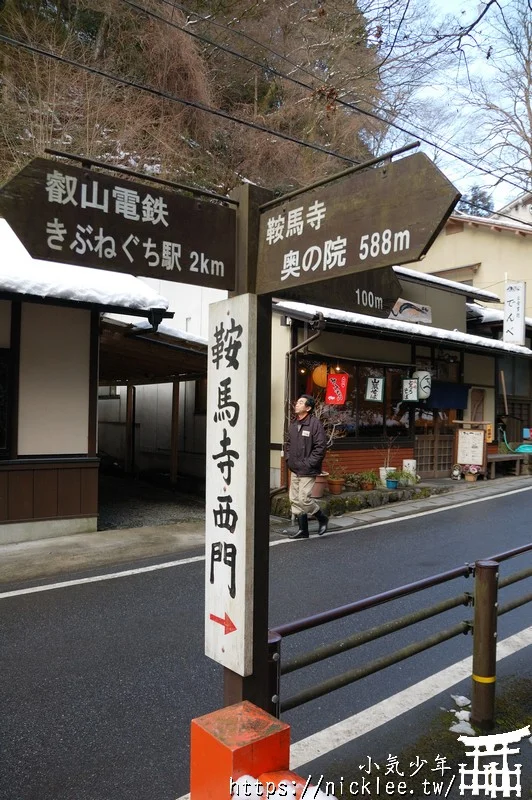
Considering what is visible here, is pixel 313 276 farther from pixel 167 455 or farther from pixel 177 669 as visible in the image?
pixel 167 455

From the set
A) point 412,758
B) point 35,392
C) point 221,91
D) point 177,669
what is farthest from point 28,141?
point 412,758

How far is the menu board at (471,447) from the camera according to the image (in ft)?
51.1

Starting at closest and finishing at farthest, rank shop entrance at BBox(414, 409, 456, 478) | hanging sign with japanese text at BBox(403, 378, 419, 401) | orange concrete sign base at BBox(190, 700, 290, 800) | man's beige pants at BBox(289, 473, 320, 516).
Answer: orange concrete sign base at BBox(190, 700, 290, 800)
man's beige pants at BBox(289, 473, 320, 516)
hanging sign with japanese text at BBox(403, 378, 419, 401)
shop entrance at BBox(414, 409, 456, 478)

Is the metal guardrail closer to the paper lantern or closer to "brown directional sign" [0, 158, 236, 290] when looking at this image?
"brown directional sign" [0, 158, 236, 290]

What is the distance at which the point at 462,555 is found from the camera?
799 cm

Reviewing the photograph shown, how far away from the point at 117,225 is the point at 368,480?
11.0 m

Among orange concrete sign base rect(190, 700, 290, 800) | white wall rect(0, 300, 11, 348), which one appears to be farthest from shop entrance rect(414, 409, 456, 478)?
orange concrete sign base rect(190, 700, 290, 800)

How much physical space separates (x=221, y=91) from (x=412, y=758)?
23.4 metres

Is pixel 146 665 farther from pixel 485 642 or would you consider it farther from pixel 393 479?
pixel 393 479

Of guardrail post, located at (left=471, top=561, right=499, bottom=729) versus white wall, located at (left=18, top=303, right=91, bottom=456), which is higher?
white wall, located at (left=18, top=303, right=91, bottom=456)

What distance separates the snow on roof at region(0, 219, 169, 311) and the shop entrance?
9.22 meters

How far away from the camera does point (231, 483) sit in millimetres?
2609

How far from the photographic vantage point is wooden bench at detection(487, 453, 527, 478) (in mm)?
16219

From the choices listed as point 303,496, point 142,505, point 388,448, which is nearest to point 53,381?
point 142,505
